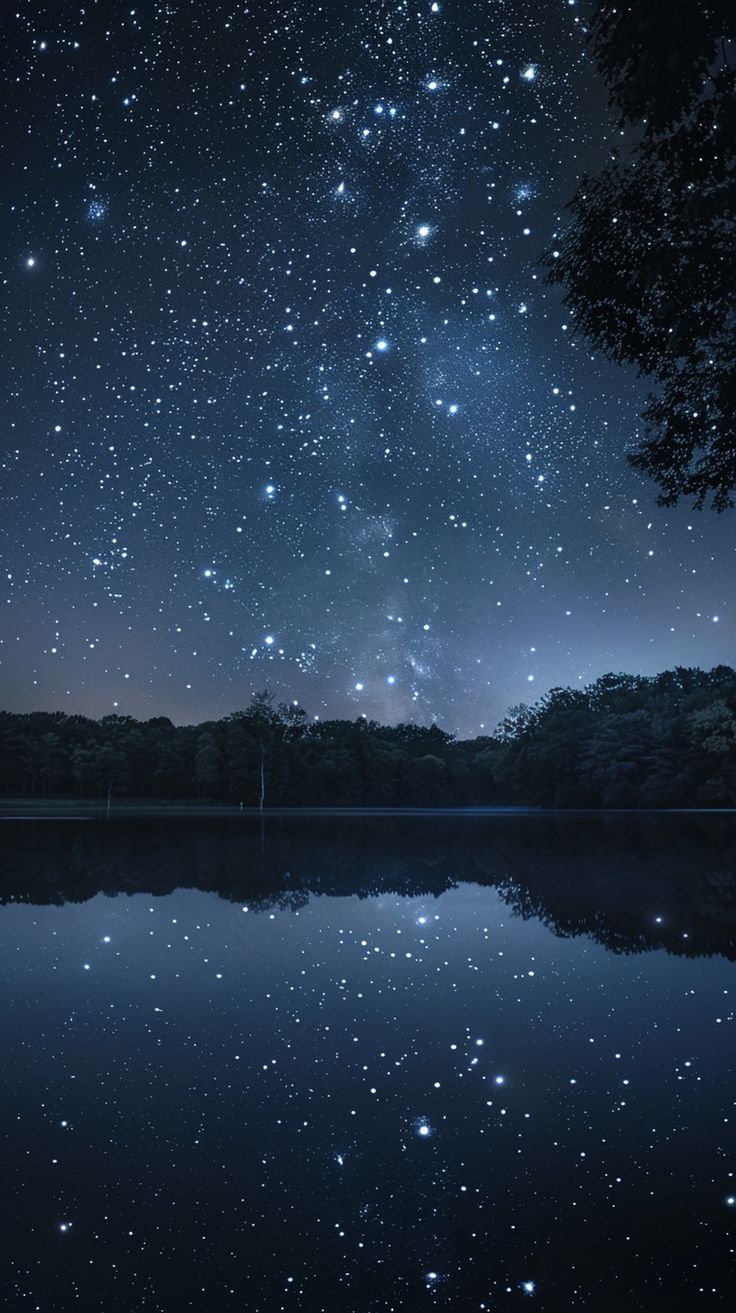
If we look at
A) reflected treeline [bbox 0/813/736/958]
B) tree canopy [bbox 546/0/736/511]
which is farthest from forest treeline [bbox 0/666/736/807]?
tree canopy [bbox 546/0/736/511]

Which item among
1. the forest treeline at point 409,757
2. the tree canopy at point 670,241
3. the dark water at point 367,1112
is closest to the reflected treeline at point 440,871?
the dark water at point 367,1112

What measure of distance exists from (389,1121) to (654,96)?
8.46 m

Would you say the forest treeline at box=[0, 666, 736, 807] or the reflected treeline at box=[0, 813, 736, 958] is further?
the forest treeline at box=[0, 666, 736, 807]

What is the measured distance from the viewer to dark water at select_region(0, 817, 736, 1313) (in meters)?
3.02

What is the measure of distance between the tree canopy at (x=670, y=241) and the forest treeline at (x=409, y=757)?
38.7 meters

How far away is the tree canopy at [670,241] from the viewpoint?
19.4 ft

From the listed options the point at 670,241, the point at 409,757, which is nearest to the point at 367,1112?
the point at 670,241

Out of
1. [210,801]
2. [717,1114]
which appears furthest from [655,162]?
[210,801]

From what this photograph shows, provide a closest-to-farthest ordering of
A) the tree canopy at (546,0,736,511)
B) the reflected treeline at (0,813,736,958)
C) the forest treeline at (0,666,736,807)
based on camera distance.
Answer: the tree canopy at (546,0,736,511), the reflected treeline at (0,813,736,958), the forest treeline at (0,666,736,807)

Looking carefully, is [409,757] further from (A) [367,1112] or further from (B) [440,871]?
(A) [367,1112]

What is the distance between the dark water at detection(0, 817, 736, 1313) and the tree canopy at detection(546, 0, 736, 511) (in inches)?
214

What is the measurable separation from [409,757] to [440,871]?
60793 millimetres

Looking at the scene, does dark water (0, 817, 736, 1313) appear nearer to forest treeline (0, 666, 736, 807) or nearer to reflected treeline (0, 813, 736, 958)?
reflected treeline (0, 813, 736, 958)

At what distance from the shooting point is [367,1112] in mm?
4406
